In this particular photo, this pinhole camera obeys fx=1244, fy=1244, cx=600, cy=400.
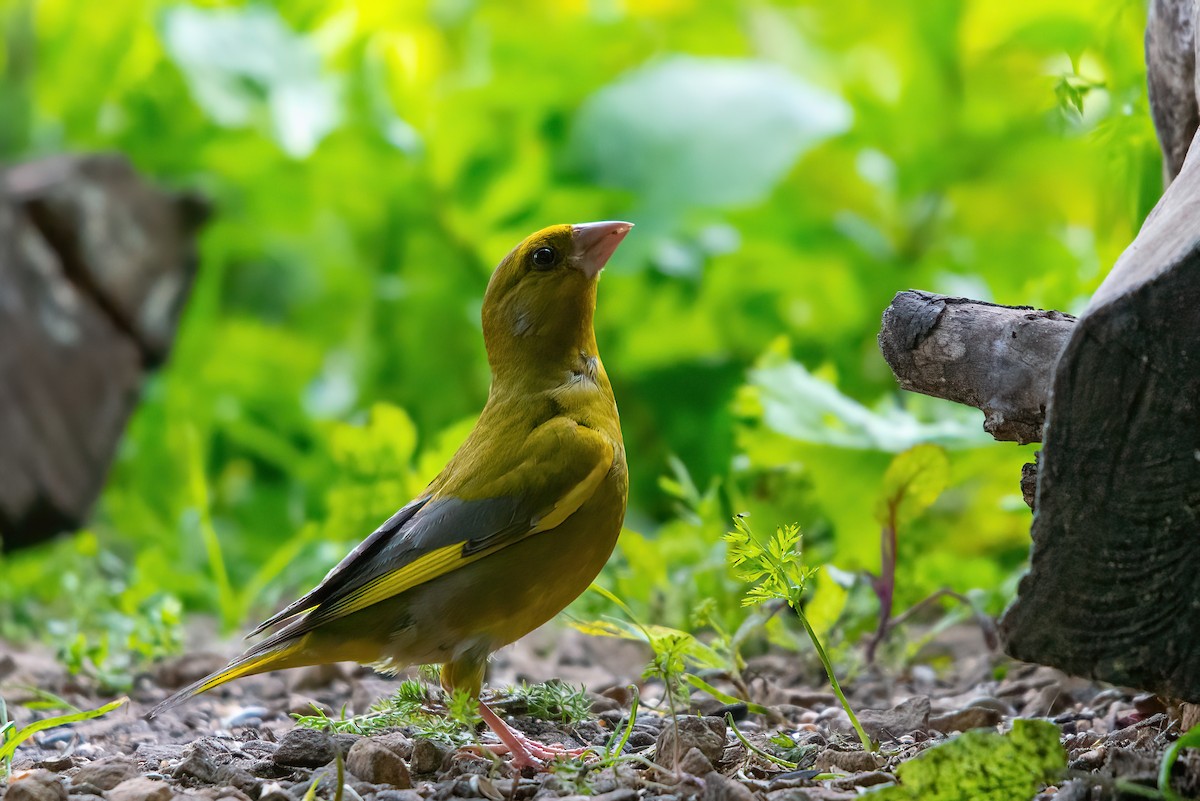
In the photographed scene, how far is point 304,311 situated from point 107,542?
5.04 ft

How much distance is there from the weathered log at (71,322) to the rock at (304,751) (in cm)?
233

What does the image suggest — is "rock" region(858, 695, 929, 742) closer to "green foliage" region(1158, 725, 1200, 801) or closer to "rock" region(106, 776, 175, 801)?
"green foliage" region(1158, 725, 1200, 801)

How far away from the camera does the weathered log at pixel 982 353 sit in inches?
66.9

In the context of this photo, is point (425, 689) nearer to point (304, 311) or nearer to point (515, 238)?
point (515, 238)

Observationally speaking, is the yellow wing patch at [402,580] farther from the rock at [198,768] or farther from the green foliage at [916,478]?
the green foliage at [916,478]

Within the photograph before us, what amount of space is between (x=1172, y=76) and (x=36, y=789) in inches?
86.7

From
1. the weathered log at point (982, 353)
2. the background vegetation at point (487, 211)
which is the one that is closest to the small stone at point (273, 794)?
the weathered log at point (982, 353)

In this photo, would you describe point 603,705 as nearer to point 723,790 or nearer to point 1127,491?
point 723,790

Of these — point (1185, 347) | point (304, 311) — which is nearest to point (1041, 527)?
point (1185, 347)

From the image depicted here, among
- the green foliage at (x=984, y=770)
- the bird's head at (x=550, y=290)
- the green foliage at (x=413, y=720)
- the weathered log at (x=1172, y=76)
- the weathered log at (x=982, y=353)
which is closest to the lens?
the green foliage at (x=984, y=770)

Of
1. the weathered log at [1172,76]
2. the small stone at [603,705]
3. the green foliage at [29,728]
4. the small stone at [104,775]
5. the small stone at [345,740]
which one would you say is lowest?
the small stone at [603,705]

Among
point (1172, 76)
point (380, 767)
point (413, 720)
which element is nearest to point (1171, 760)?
point (380, 767)

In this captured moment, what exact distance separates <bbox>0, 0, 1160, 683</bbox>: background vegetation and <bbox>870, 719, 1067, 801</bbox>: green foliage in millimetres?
2316

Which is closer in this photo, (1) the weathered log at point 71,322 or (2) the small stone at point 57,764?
(2) the small stone at point 57,764
